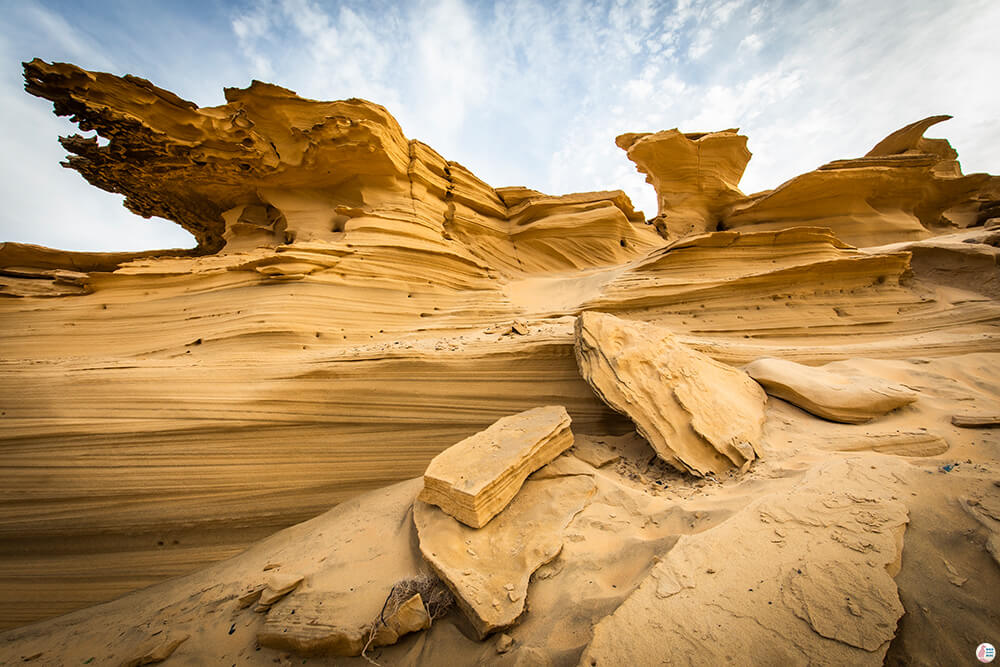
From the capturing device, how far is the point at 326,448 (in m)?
3.83

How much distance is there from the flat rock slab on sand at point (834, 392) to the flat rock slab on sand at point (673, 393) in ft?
0.78

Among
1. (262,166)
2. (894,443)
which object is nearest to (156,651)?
(894,443)

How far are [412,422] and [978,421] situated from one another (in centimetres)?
519

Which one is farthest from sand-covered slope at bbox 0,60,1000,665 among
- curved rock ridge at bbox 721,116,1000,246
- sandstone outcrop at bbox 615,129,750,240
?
sandstone outcrop at bbox 615,129,750,240

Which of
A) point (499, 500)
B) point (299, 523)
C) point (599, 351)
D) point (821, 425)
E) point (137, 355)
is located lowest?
point (299, 523)

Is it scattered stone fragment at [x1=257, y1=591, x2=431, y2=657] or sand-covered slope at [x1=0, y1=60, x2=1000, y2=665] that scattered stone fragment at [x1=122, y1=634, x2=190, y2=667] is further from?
scattered stone fragment at [x1=257, y1=591, x2=431, y2=657]

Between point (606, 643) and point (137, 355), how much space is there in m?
6.97

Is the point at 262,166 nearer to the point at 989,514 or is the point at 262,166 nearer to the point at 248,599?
the point at 248,599

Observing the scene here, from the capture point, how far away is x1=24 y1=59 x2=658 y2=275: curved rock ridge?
20.9ft

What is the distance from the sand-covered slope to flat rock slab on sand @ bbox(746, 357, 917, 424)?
69 millimetres

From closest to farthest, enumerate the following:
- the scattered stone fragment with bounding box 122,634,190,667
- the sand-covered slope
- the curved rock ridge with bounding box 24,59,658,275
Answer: the sand-covered slope < the scattered stone fragment with bounding box 122,634,190,667 < the curved rock ridge with bounding box 24,59,658,275

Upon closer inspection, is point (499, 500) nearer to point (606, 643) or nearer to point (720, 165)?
point (606, 643)

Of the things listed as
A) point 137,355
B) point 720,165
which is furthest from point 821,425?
point 720,165

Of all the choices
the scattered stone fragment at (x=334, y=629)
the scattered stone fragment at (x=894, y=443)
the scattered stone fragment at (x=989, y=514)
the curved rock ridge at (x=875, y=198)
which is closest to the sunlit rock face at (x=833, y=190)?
the curved rock ridge at (x=875, y=198)
